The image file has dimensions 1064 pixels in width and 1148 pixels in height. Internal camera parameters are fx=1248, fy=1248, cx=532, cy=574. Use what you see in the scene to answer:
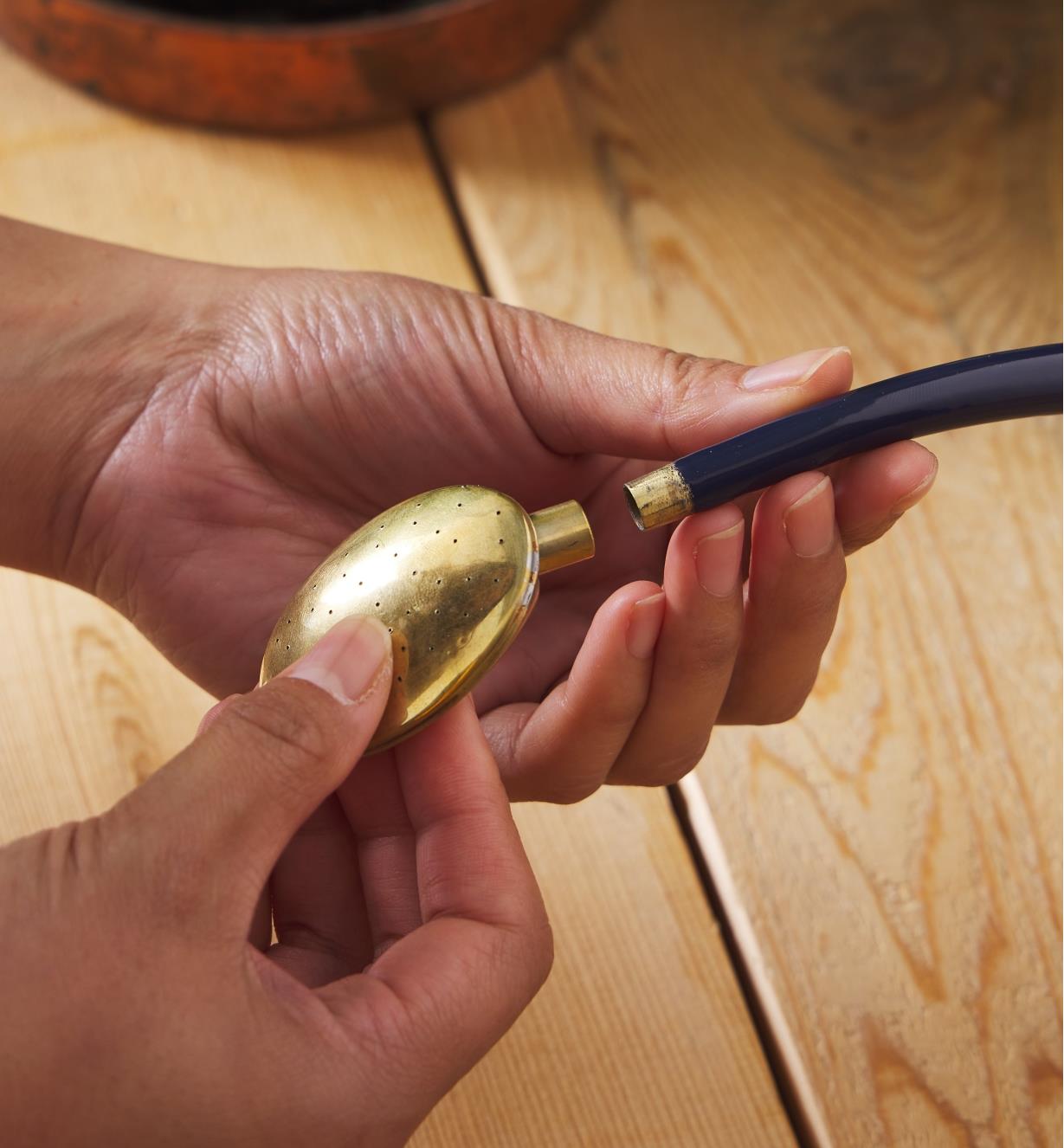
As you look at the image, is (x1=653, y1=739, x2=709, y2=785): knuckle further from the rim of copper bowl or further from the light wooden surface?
the rim of copper bowl

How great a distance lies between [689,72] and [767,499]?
0.54 m

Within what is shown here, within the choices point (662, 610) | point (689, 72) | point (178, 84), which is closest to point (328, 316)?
point (662, 610)

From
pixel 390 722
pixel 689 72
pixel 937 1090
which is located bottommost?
pixel 937 1090

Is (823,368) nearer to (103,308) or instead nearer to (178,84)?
(103,308)

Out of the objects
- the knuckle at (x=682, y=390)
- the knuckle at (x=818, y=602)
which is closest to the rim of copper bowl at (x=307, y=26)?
the knuckle at (x=682, y=390)

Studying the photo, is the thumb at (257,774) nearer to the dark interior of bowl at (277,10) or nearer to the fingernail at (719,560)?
the fingernail at (719,560)

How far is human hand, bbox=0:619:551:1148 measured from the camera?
15.4 inches

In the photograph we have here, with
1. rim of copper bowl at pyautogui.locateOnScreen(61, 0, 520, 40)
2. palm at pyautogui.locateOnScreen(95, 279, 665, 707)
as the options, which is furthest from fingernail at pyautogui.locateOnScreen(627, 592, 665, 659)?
rim of copper bowl at pyautogui.locateOnScreen(61, 0, 520, 40)

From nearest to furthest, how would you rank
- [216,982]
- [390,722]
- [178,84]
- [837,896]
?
[216,982]
[390,722]
[837,896]
[178,84]

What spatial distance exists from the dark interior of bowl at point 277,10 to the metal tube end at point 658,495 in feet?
1.97

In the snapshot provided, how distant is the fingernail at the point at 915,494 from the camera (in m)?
0.52

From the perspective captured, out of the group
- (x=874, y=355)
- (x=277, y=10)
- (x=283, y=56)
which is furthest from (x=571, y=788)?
(x=277, y=10)

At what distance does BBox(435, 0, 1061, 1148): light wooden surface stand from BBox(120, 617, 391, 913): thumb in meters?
0.25

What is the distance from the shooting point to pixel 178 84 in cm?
88
